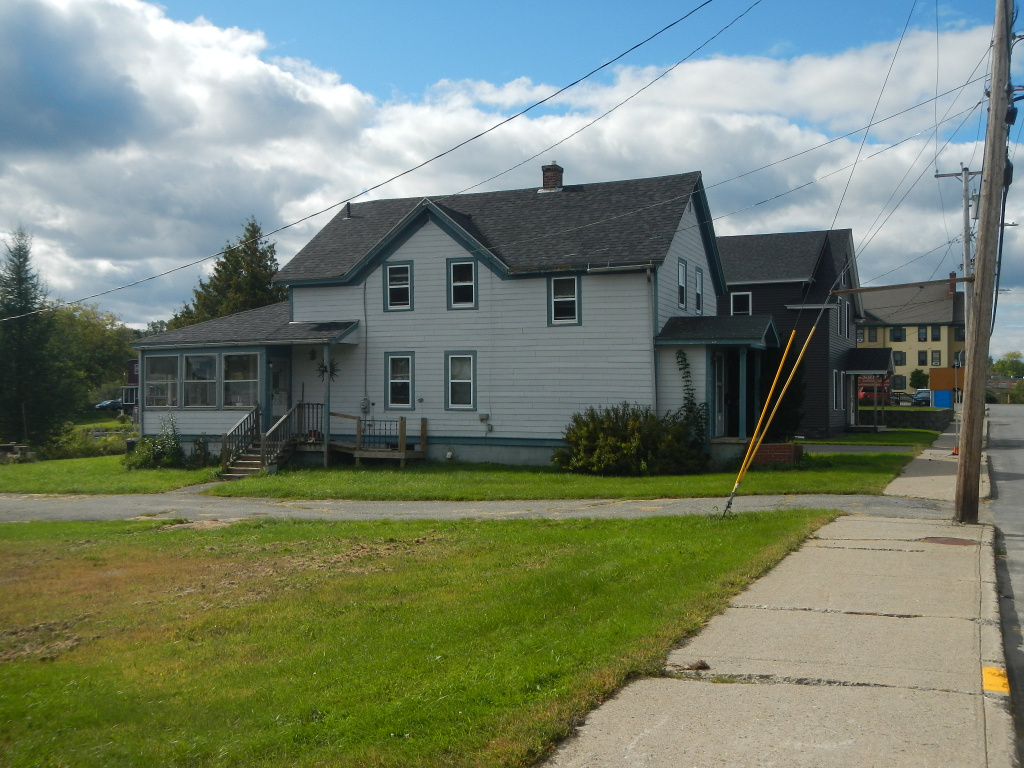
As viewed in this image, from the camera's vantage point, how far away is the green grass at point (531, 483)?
19380mm

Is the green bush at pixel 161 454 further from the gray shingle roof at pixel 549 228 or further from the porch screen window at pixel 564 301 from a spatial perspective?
the porch screen window at pixel 564 301

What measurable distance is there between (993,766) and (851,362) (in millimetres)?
39213

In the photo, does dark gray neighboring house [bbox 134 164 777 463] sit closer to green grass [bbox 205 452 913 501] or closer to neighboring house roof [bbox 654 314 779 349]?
neighboring house roof [bbox 654 314 779 349]

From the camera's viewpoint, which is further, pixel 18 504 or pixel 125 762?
pixel 18 504

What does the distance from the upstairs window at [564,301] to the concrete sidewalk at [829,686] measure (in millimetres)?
16092

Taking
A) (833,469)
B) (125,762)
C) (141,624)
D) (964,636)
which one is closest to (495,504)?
(833,469)

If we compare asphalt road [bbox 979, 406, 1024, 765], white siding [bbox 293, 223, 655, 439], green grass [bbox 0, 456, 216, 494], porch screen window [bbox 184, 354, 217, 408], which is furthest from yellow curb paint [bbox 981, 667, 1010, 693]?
porch screen window [bbox 184, 354, 217, 408]

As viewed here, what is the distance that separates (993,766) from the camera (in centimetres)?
471

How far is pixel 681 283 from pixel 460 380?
6.98 meters

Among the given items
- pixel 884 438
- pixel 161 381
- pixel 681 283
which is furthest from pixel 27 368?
pixel 884 438

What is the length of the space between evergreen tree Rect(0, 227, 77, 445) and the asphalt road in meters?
34.6

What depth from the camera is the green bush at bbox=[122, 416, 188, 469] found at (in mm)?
27203

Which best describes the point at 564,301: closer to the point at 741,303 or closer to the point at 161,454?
the point at 161,454

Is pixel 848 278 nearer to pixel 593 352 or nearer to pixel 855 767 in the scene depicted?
pixel 593 352
